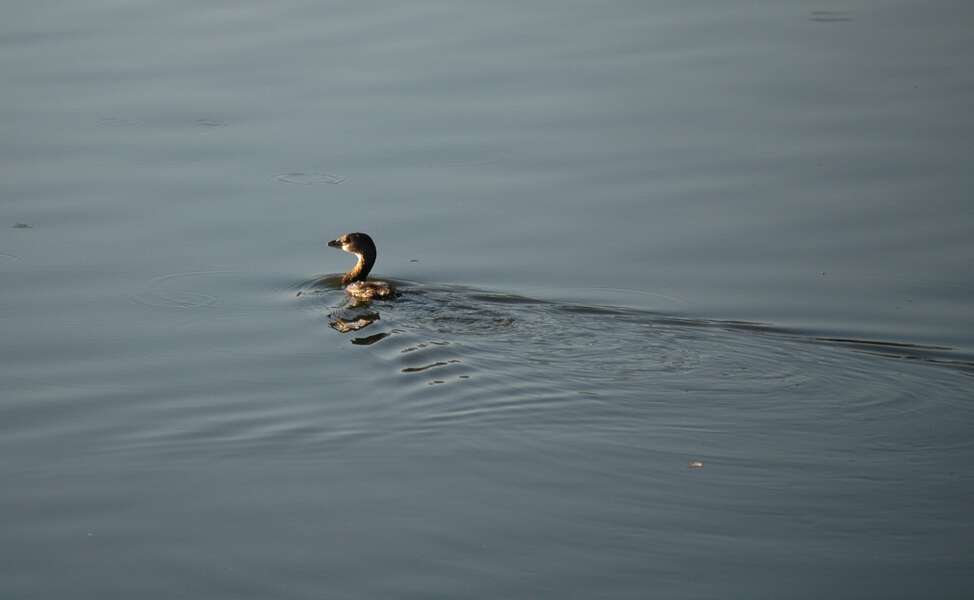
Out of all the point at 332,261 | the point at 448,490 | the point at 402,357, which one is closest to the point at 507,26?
the point at 332,261

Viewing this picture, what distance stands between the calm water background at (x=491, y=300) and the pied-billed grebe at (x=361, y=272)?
179mm

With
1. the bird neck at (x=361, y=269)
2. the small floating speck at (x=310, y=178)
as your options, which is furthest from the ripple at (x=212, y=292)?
the small floating speck at (x=310, y=178)

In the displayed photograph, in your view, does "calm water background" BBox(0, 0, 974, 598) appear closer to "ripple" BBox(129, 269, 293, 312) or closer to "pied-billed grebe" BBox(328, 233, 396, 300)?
"ripple" BBox(129, 269, 293, 312)

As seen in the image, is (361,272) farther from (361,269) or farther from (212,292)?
(212,292)

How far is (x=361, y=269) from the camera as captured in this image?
1247 centimetres

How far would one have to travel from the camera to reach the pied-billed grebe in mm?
12227

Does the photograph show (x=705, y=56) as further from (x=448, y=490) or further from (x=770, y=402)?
(x=448, y=490)

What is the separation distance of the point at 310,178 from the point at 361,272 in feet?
7.19

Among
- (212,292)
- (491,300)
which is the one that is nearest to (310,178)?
(212,292)

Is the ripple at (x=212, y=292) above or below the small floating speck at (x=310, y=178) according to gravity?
below

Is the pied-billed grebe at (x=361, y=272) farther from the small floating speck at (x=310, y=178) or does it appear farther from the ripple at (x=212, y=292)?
the small floating speck at (x=310, y=178)

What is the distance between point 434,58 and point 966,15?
7.49 meters

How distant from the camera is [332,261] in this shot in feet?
42.1

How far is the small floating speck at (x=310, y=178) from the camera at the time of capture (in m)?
14.2
